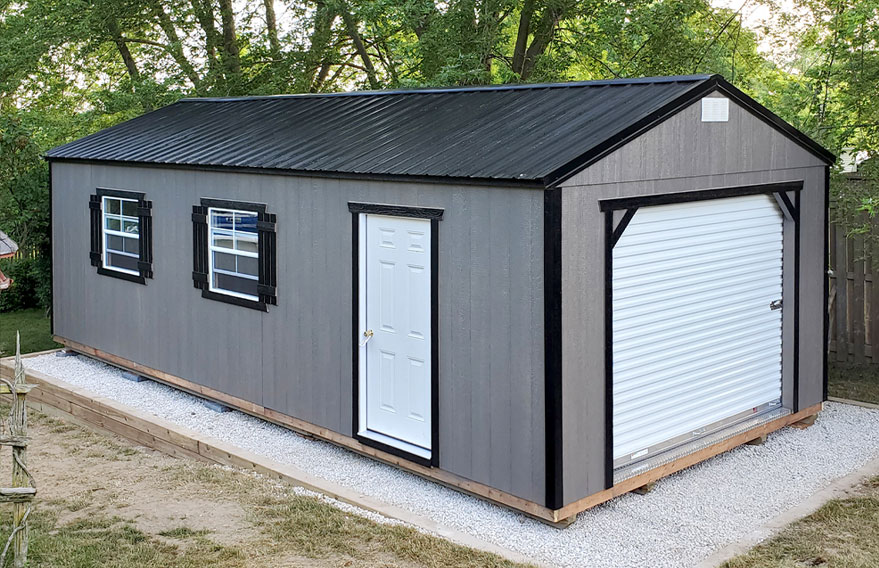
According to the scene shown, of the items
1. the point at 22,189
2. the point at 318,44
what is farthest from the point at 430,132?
the point at 318,44

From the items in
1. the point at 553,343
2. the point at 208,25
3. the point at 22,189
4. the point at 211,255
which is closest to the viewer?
the point at 553,343

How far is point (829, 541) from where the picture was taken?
589 centimetres

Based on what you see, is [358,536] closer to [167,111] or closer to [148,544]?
[148,544]

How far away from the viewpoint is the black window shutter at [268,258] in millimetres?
8133

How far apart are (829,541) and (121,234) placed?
7290mm

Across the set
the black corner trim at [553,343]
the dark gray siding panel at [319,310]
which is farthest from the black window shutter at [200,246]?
the black corner trim at [553,343]

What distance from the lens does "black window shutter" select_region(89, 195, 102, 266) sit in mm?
10375

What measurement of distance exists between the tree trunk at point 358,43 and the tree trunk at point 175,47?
2.55 metres

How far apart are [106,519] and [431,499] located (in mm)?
2113

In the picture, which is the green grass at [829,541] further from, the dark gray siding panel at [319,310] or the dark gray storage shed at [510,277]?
the dark gray siding panel at [319,310]

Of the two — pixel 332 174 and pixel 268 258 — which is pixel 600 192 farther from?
pixel 268 258

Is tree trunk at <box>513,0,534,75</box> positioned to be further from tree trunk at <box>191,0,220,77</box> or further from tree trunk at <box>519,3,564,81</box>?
tree trunk at <box>191,0,220,77</box>

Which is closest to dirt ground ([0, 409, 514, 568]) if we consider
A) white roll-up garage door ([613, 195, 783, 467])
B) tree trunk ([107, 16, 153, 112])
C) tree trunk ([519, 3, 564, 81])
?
white roll-up garage door ([613, 195, 783, 467])

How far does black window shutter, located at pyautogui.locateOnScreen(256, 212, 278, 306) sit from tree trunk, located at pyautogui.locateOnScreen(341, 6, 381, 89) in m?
7.55
